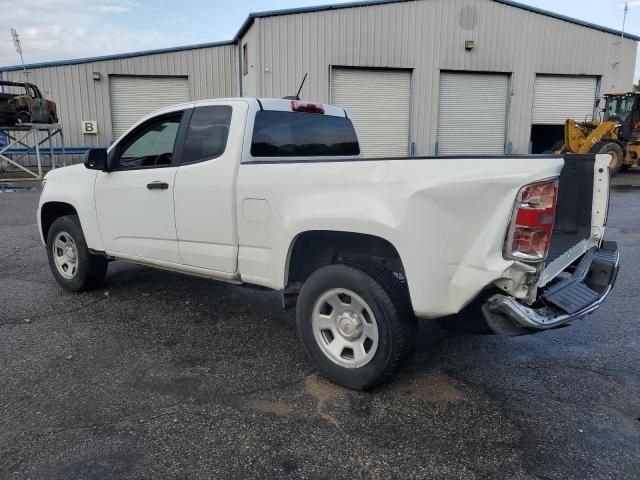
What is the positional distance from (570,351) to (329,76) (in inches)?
716

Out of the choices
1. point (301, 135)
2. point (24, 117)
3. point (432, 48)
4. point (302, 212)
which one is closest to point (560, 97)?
point (432, 48)

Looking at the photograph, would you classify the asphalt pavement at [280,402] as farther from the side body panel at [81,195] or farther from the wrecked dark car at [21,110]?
the wrecked dark car at [21,110]


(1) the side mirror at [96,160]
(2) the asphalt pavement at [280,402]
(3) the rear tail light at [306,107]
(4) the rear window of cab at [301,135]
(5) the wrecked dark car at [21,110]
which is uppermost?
(5) the wrecked dark car at [21,110]

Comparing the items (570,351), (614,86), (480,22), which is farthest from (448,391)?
(614,86)

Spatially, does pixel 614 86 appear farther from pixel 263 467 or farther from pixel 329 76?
pixel 263 467

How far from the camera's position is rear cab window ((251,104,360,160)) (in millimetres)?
4199

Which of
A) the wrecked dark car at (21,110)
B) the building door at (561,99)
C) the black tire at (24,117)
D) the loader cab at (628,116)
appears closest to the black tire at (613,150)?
the loader cab at (628,116)

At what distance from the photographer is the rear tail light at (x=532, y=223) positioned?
2.69m

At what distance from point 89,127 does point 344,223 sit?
2149cm

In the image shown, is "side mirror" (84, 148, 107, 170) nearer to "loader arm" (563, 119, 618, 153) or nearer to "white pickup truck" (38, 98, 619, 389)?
"white pickup truck" (38, 98, 619, 389)

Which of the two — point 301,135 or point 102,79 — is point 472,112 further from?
point 301,135

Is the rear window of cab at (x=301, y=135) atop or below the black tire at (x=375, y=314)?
atop

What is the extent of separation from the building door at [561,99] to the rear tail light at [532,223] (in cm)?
2251

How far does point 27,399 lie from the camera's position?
3.33 meters
